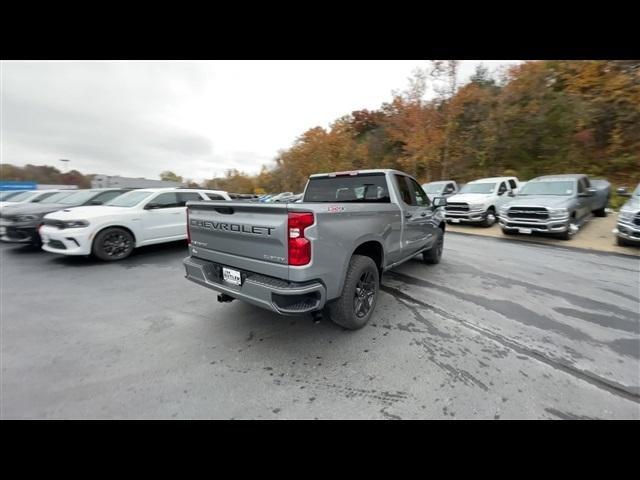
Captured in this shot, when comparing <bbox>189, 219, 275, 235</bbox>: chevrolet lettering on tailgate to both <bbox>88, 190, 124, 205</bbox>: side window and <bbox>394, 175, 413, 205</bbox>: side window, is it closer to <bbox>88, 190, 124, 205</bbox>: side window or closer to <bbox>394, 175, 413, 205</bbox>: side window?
<bbox>394, 175, 413, 205</bbox>: side window

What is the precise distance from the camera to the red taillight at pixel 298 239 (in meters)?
2.28

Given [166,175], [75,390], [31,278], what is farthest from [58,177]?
[75,390]

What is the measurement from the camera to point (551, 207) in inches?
297

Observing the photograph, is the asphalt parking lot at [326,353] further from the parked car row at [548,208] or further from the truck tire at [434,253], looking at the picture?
the parked car row at [548,208]

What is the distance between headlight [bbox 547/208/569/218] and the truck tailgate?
8.87 meters

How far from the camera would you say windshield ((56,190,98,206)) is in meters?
8.02

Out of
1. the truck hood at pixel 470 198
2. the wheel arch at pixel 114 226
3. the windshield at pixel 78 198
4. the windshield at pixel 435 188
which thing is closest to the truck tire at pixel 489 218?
the truck hood at pixel 470 198

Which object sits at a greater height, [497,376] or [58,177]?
[58,177]

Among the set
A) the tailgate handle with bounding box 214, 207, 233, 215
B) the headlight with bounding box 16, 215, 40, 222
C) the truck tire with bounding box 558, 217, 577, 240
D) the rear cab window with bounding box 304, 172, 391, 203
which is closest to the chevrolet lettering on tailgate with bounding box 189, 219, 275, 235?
the tailgate handle with bounding box 214, 207, 233, 215

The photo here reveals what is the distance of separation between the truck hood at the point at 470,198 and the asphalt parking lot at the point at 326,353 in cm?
644
